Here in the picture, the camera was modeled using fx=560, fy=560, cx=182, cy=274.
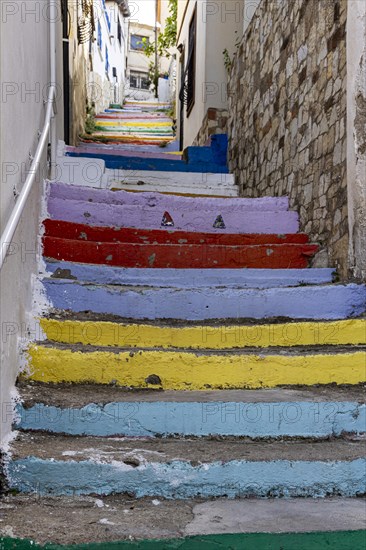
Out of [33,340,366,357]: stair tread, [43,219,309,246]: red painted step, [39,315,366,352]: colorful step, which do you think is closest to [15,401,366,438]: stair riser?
[33,340,366,357]: stair tread

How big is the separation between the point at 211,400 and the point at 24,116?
160 cm

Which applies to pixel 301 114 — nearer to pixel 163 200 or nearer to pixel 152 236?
pixel 163 200

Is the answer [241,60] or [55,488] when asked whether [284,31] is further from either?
[55,488]

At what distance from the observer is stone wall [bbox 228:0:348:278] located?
10.9 ft

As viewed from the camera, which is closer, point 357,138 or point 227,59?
point 357,138

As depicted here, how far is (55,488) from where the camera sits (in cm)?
177

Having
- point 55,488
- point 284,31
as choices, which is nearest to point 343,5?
point 284,31

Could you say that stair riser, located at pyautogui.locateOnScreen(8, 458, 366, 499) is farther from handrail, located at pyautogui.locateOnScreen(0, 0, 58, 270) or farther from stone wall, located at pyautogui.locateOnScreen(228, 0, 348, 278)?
stone wall, located at pyautogui.locateOnScreen(228, 0, 348, 278)

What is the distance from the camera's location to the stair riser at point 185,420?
2.03 meters

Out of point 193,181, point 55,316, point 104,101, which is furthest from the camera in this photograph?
point 104,101

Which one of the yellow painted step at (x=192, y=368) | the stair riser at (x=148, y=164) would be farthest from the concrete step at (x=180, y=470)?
the stair riser at (x=148, y=164)

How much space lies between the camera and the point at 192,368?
233 cm

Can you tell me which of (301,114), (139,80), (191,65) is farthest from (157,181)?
(139,80)

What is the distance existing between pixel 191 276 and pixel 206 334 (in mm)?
656
